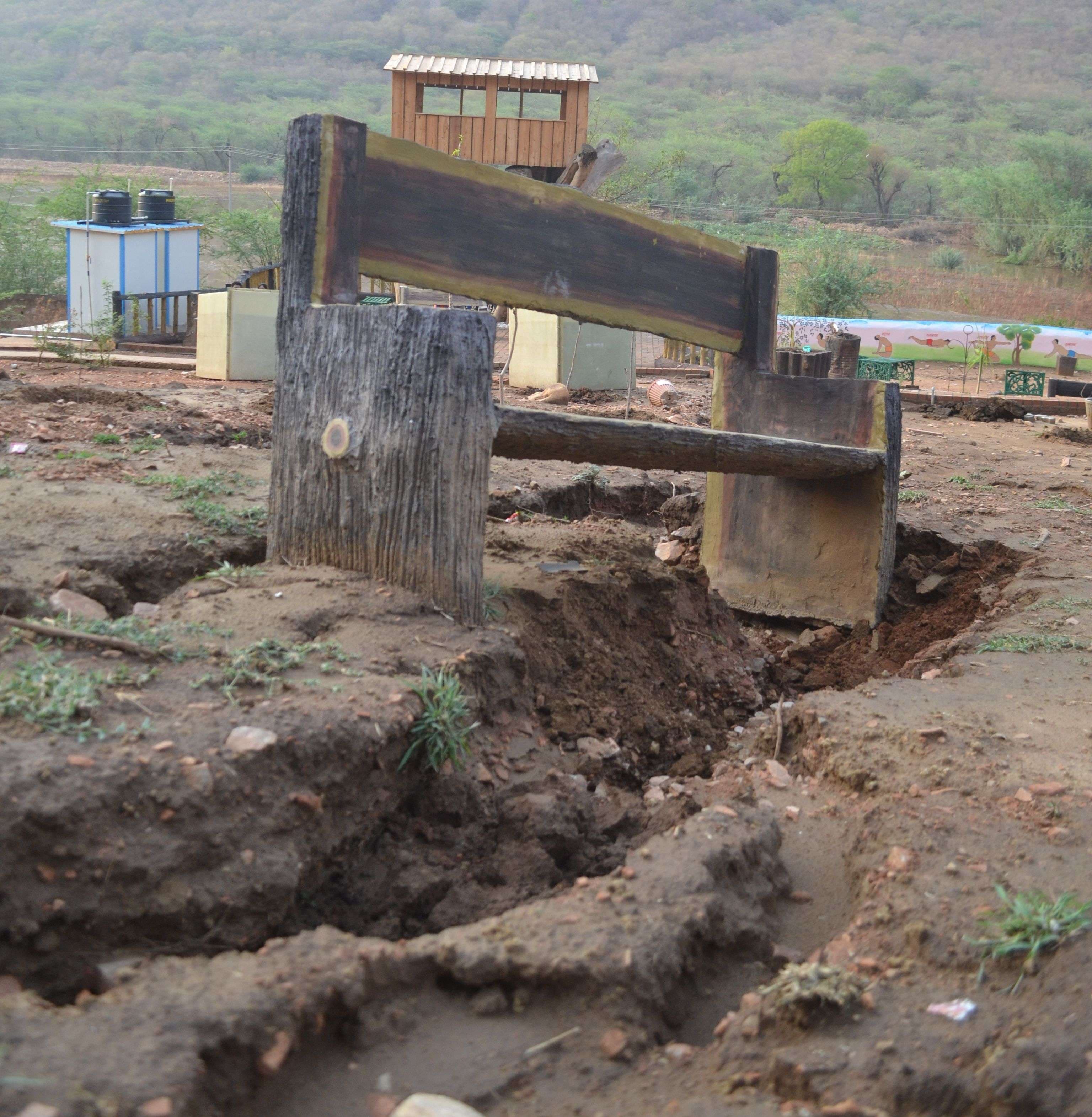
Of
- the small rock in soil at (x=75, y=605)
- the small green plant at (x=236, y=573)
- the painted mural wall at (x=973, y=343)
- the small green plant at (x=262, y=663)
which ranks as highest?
the painted mural wall at (x=973, y=343)

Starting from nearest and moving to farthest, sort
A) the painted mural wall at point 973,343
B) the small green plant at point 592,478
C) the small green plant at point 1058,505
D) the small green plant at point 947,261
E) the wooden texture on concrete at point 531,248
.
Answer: the wooden texture on concrete at point 531,248 < the small green plant at point 592,478 < the small green plant at point 1058,505 < the painted mural wall at point 973,343 < the small green plant at point 947,261

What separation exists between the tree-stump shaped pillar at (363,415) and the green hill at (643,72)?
32335 mm

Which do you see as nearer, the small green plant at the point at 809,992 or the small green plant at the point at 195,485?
the small green plant at the point at 809,992

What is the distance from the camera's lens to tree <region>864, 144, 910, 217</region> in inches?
1687

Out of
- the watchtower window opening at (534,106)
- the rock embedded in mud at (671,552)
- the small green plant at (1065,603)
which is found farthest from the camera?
the watchtower window opening at (534,106)

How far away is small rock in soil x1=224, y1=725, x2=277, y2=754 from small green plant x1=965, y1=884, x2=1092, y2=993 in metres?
1.54

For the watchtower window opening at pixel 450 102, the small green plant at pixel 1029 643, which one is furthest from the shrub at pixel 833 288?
the watchtower window opening at pixel 450 102

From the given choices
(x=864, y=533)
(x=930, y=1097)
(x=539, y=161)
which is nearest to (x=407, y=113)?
(x=539, y=161)

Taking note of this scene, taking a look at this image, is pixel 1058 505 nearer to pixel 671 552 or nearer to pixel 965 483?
pixel 965 483

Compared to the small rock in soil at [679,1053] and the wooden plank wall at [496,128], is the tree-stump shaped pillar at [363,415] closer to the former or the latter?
the small rock in soil at [679,1053]

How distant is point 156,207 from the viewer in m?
15.7

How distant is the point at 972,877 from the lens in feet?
8.68

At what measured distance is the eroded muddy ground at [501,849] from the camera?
1.97 m

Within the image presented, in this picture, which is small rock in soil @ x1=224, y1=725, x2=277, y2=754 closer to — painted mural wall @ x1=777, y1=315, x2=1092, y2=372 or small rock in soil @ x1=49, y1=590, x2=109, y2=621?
small rock in soil @ x1=49, y1=590, x2=109, y2=621
